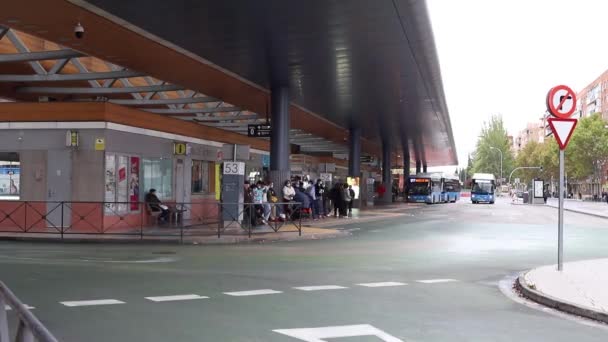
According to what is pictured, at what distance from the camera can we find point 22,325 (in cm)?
351

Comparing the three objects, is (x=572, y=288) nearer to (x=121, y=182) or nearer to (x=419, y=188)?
(x=121, y=182)

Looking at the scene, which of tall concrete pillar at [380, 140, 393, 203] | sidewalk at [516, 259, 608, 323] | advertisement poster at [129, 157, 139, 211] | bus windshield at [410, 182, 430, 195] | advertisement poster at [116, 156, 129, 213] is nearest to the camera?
sidewalk at [516, 259, 608, 323]

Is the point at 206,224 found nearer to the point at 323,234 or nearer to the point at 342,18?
the point at 323,234

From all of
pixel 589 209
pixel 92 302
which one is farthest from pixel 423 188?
pixel 92 302

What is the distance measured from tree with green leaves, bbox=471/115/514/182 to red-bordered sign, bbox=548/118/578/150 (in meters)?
129

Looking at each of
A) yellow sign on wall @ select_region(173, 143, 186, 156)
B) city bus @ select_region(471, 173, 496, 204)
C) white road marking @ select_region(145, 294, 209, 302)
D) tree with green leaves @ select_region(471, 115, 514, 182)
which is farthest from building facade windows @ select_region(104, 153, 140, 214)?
tree with green leaves @ select_region(471, 115, 514, 182)

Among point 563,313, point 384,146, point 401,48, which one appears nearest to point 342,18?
point 401,48

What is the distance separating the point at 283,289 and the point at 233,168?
42.4 feet

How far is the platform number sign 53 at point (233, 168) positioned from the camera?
2278 centimetres

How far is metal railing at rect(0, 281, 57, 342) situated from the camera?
3.18 m

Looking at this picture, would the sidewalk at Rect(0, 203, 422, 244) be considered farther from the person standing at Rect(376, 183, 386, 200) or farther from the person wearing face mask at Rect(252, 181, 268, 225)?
the person standing at Rect(376, 183, 386, 200)

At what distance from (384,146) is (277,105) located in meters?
32.5

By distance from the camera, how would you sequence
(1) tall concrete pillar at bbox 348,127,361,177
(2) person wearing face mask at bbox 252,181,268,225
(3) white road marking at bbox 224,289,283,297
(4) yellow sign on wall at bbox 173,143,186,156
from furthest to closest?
(1) tall concrete pillar at bbox 348,127,361,177 → (4) yellow sign on wall at bbox 173,143,186,156 → (2) person wearing face mask at bbox 252,181,268,225 → (3) white road marking at bbox 224,289,283,297

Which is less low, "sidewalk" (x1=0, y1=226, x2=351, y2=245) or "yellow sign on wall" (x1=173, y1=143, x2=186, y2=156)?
"yellow sign on wall" (x1=173, y1=143, x2=186, y2=156)
